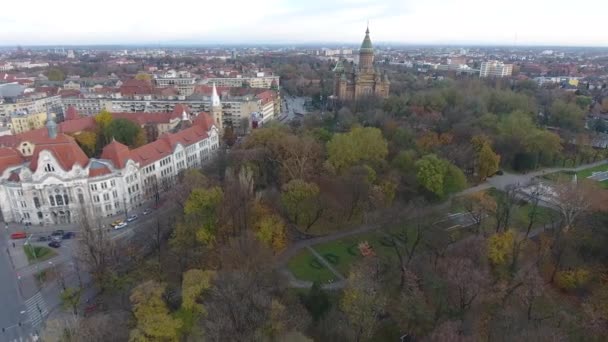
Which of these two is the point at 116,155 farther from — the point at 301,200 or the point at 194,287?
the point at 194,287

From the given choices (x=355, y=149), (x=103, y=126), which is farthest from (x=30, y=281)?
(x=103, y=126)

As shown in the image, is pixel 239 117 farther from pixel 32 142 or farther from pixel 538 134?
pixel 538 134

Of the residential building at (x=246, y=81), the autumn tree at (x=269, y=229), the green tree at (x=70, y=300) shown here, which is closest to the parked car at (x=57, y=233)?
the green tree at (x=70, y=300)

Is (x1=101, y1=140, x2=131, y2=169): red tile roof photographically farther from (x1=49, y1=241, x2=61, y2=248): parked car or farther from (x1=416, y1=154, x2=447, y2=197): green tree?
(x1=416, y1=154, x2=447, y2=197): green tree

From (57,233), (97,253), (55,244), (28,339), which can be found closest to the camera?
(28,339)

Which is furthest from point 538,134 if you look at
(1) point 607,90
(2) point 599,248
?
(1) point 607,90

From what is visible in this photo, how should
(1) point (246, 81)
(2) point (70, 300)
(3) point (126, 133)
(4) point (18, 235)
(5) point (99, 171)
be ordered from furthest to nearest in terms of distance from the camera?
(1) point (246, 81)
(3) point (126, 133)
(5) point (99, 171)
(4) point (18, 235)
(2) point (70, 300)
